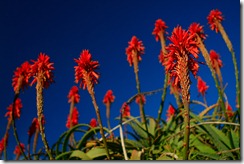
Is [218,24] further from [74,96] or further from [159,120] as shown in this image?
[74,96]

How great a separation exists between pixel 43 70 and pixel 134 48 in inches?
40.3

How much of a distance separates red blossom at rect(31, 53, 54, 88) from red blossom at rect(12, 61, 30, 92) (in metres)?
0.27

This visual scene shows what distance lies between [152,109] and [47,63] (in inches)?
45.0

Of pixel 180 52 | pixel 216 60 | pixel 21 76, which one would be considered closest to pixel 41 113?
pixel 21 76

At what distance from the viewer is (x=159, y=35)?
3162mm

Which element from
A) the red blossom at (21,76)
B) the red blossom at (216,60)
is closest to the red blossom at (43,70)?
the red blossom at (21,76)

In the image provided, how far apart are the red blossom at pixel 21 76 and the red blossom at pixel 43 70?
0.88ft

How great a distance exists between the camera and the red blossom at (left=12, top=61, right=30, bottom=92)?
7.82 feet

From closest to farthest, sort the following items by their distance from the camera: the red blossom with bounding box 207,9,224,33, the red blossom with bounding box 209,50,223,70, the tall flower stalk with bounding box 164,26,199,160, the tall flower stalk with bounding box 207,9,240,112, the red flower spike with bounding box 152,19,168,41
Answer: the tall flower stalk with bounding box 164,26,199,160 → the tall flower stalk with bounding box 207,9,240,112 → the red blossom with bounding box 207,9,224,33 → the red blossom with bounding box 209,50,223,70 → the red flower spike with bounding box 152,19,168,41

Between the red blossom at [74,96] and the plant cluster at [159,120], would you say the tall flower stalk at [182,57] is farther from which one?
the red blossom at [74,96]

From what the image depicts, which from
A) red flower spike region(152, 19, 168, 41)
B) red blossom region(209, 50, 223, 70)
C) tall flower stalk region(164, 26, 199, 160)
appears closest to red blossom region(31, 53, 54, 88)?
tall flower stalk region(164, 26, 199, 160)

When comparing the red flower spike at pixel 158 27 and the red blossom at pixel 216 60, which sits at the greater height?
the red flower spike at pixel 158 27

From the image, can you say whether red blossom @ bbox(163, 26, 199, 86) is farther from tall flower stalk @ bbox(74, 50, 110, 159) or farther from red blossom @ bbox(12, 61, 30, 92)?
red blossom @ bbox(12, 61, 30, 92)

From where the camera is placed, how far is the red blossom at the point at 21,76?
7.82 feet
